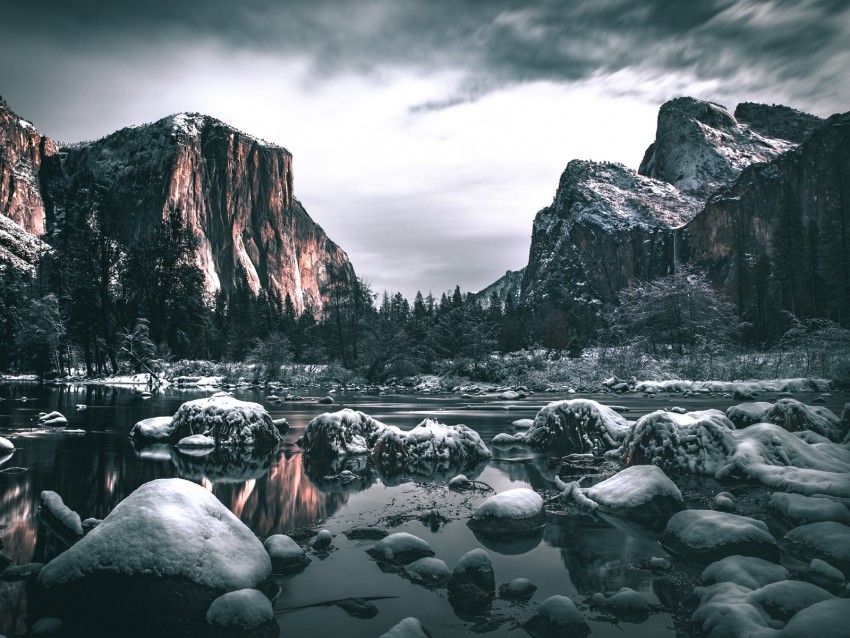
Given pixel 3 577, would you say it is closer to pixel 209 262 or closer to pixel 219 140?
pixel 209 262

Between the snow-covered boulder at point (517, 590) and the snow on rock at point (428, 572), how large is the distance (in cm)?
59

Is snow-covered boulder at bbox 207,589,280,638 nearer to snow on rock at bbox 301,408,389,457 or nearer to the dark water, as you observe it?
the dark water

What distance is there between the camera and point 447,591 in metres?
4.66

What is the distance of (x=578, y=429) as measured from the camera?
501 inches

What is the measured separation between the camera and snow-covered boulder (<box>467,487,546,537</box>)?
20.9ft

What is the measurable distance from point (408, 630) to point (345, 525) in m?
3.28

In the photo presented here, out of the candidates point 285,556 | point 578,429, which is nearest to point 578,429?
point 578,429

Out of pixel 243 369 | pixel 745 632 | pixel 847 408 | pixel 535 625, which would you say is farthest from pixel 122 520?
pixel 243 369

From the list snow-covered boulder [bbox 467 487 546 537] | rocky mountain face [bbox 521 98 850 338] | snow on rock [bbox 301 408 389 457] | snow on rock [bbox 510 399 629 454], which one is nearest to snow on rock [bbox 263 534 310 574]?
snow-covered boulder [bbox 467 487 546 537]

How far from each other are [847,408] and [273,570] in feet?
44.9

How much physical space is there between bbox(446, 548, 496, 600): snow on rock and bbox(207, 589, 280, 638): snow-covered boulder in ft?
5.29

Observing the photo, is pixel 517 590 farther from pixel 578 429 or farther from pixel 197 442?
pixel 197 442

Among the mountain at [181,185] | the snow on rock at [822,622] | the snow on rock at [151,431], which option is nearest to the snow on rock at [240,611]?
the snow on rock at [822,622]

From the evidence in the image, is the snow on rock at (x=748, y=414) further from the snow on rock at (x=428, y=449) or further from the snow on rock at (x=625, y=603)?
the snow on rock at (x=625, y=603)
